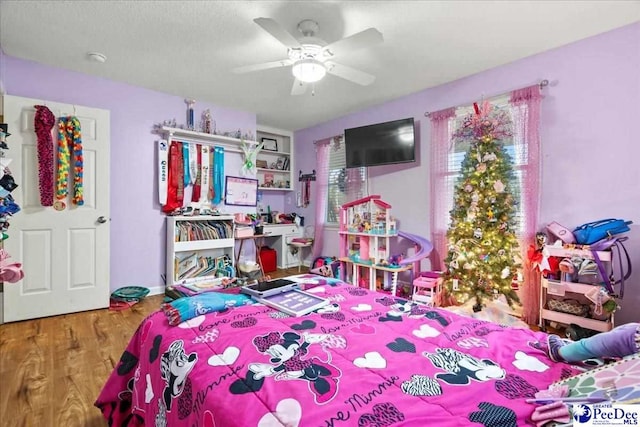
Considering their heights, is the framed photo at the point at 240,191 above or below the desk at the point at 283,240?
above

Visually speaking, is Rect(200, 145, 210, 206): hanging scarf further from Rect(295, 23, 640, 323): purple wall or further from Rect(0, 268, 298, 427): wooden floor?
Rect(295, 23, 640, 323): purple wall

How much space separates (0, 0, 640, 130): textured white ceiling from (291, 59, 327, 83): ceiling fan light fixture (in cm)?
35

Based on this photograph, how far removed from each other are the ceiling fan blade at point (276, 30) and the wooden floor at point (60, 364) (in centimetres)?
234

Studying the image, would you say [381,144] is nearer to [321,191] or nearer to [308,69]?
[321,191]

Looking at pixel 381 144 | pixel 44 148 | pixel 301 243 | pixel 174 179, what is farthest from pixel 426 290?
pixel 44 148

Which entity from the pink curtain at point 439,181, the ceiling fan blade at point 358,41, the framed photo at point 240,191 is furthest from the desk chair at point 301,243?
the ceiling fan blade at point 358,41

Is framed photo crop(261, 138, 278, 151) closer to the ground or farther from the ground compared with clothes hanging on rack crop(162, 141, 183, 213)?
farther from the ground

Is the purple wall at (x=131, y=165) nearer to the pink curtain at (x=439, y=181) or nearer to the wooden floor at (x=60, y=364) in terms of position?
the wooden floor at (x=60, y=364)

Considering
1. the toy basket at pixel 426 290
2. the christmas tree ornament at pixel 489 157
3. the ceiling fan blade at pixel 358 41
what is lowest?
the toy basket at pixel 426 290

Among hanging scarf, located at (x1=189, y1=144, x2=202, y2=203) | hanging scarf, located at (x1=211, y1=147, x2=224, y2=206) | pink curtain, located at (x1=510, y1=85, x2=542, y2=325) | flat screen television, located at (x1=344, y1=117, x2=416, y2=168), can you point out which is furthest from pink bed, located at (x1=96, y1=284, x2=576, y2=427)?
hanging scarf, located at (x1=211, y1=147, x2=224, y2=206)

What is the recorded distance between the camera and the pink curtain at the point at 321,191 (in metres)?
Answer: 4.98

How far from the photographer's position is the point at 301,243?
510 centimetres

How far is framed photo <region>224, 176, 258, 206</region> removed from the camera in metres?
4.39

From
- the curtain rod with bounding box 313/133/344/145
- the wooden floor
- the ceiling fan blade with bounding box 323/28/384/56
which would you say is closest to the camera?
the wooden floor
